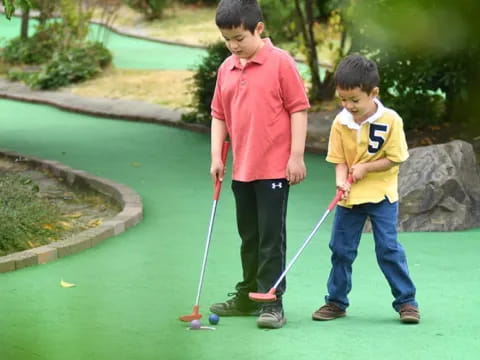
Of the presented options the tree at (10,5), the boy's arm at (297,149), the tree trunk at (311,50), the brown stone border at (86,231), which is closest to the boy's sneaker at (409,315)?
the boy's arm at (297,149)

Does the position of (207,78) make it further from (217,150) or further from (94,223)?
(217,150)

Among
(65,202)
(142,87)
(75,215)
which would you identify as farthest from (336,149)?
(142,87)

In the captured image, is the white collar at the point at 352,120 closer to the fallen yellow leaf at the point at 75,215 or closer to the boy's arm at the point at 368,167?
the boy's arm at the point at 368,167

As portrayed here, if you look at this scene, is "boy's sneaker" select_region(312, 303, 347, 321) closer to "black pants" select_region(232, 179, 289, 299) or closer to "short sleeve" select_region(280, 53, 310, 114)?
"black pants" select_region(232, 179, 289, 299)

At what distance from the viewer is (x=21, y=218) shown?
6.51 metres

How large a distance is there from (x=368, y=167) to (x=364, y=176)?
8 cm

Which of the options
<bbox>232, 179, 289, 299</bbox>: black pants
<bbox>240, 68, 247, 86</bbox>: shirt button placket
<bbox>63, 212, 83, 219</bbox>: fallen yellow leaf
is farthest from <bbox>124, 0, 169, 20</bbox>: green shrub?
<bbox>240, 68, 247, 86</bbox>: shirt button placket

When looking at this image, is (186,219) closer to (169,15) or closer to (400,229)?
(400,229)

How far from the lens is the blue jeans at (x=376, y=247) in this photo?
4.41 m

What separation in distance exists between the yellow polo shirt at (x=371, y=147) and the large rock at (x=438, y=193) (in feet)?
8.27

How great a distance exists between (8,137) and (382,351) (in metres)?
8.70

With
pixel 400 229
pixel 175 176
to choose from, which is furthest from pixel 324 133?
pixel 400 229

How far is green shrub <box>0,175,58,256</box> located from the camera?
619cm

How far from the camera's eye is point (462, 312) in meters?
4.69
